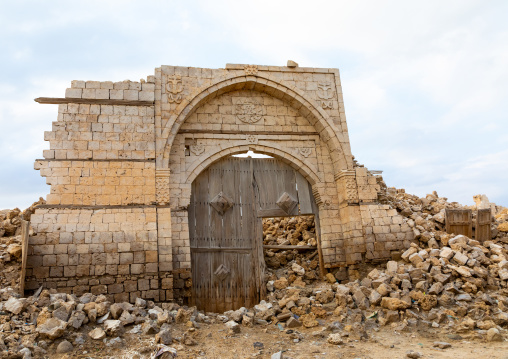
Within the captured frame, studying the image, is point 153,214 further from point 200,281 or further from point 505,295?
point 505,295

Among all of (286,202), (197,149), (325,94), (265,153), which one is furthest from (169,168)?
(325,94)

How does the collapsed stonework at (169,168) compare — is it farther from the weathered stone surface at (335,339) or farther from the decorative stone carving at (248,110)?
the weathered stone surface at (335,339)

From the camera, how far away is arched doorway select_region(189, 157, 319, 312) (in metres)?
8.60

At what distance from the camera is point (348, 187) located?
30.2 ft

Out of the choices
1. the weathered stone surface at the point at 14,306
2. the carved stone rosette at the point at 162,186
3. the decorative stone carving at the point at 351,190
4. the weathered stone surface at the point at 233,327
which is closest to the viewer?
the weathered stone surface at the point at 14,306

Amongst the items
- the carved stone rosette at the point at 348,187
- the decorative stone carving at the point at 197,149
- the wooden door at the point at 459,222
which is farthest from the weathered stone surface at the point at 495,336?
the decorative stone carving at the point at 197,149

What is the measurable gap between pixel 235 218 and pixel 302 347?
12.5 feet

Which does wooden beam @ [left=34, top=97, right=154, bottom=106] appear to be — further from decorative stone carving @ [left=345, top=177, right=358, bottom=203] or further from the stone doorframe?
decorative stone carving @ [left=345, top=177, right=358, bottom=203]

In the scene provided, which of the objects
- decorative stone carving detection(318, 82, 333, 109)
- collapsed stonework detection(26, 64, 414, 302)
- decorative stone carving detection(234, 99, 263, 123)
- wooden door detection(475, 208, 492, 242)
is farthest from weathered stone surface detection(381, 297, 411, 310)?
decorative stone carving detection(234, 99, 263, 123)

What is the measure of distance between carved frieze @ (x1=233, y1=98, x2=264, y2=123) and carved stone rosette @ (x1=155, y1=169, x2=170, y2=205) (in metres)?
2.30

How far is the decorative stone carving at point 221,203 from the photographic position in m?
9.00

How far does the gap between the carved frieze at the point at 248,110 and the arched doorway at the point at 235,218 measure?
3.13 ft

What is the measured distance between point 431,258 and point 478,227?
2.03 metres

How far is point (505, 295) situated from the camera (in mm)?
7156
